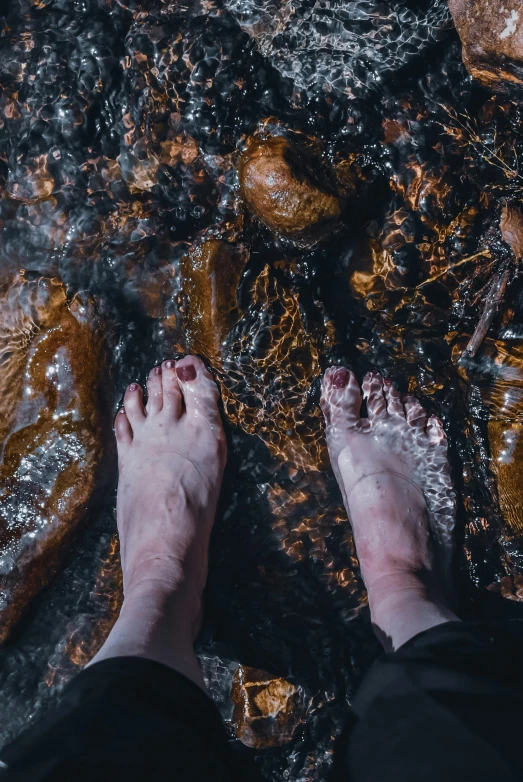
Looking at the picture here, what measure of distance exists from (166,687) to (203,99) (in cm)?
226

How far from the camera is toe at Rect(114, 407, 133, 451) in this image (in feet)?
8.80

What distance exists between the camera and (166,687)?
5.71 ft

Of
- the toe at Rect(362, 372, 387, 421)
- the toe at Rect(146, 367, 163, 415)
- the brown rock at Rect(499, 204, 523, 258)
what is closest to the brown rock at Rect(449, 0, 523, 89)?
the brown rock at Rect(499, 204, 523, 258)

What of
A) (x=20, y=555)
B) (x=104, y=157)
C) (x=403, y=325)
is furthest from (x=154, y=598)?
(x=104, y=157)

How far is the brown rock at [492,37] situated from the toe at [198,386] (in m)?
1.64

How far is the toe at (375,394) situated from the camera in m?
2.63

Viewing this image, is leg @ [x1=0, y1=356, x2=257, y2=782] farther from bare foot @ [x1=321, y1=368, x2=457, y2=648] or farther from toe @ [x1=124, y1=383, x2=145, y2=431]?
bare foot @ [x1=321, y1=368, x2=457, y2=648]

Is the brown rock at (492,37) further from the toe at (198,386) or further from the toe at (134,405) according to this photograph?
the toe at (134,405)

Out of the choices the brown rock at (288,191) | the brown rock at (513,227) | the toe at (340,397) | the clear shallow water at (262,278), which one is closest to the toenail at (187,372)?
the clear shallow water at (262,278)

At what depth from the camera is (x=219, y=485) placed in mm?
2635

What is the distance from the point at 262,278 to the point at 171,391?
2.20 feet

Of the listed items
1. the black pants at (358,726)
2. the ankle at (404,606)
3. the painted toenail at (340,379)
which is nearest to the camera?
the black pants at (358,726)

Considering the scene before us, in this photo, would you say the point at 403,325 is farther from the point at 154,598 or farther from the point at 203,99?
the point at 154,598

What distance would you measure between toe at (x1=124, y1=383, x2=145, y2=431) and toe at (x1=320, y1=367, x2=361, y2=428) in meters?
0.84
